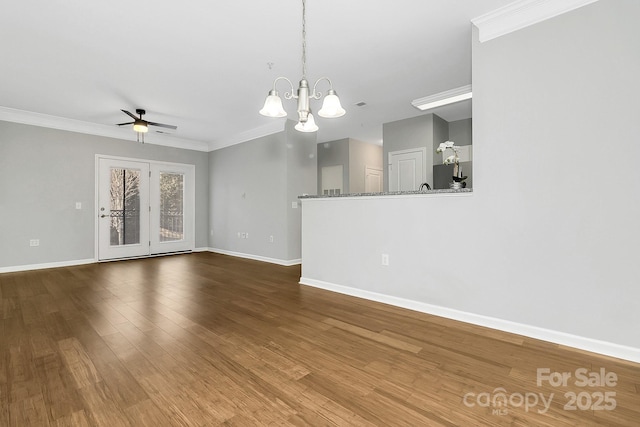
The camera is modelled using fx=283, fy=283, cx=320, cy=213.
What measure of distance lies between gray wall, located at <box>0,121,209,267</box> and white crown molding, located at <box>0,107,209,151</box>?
91mm

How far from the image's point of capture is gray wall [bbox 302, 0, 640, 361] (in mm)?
2061

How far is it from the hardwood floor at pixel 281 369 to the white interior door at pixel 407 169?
3.08 metres

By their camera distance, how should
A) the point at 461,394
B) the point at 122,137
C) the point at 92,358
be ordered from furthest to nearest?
the point at 122,137
the point at 92,358
the point at 461,394

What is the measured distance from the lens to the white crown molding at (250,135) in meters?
5.65

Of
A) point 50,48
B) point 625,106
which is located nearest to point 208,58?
point 50,48

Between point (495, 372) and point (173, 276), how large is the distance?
4429 mm

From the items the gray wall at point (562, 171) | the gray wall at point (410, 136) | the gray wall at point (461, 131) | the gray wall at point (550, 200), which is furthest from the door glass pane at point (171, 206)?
the gray wall at point (562, 171)

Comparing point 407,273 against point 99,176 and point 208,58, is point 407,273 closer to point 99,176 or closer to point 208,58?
point 208,58

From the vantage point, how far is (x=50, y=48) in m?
3.02

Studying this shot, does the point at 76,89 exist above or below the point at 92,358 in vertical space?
above

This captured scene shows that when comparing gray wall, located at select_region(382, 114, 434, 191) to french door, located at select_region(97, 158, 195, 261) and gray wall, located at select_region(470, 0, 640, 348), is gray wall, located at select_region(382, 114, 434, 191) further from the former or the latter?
french door, located at select_region(97, 158, 195, 261)

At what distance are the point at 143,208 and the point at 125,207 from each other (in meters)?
Answer: 0.35

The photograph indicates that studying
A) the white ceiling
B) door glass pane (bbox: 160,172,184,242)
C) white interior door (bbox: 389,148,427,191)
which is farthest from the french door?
white interior door (bbox: 389,148,427,191)

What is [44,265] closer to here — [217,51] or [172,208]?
[172,208]
